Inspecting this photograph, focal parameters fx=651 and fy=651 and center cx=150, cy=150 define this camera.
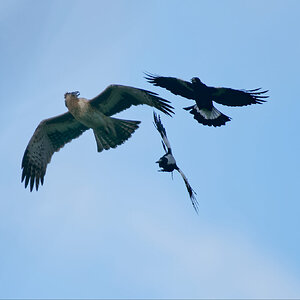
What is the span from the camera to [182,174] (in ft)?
37.4

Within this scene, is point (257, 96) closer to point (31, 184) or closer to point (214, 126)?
point (214, 126)

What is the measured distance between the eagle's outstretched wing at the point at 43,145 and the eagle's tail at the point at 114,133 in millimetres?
773

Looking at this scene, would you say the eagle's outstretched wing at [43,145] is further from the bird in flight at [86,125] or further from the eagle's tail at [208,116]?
the eagle's tail at [208,116]

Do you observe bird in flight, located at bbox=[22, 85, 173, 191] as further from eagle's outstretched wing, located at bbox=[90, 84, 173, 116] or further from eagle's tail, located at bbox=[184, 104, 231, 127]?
eagle's tail, located at bbox=[184, 104, 231, 127]

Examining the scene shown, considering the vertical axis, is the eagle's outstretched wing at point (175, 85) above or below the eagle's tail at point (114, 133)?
above

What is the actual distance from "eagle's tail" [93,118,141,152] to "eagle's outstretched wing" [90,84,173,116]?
0.24 meters

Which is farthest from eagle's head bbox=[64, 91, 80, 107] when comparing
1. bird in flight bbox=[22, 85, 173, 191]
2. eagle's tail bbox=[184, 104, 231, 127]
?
eagle's tail bbox=[184, 104, 231, 127]

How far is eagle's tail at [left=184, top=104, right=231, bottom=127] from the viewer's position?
1278cm

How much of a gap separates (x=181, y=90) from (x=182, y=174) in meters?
2.15

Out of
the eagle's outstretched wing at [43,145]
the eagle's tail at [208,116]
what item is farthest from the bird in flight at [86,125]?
the eagle's tail at [208,116]

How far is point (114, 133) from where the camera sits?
12672 millimetres

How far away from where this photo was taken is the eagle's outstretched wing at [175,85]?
12.8 m

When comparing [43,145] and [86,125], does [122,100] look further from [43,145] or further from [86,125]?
[43,145]

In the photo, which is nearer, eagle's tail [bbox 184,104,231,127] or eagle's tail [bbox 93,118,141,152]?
eagle's tail [bbox 93,118,141,152]
